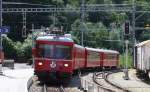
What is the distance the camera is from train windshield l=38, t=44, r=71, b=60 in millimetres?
34875

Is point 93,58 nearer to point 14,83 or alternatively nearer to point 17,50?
point 14,83

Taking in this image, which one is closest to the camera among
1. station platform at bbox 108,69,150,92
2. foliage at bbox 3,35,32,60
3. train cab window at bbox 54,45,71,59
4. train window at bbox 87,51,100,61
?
station platform at bbox 108,69,150,92

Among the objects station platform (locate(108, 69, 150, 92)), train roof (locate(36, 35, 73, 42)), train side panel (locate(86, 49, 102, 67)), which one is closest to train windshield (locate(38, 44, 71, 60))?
train roof (locate(36, 35, 73, 42))

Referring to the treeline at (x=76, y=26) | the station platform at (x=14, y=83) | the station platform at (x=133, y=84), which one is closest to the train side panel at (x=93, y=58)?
the station platform at (x=133, y=84)

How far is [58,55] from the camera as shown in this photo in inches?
1373

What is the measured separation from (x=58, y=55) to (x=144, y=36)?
265ft

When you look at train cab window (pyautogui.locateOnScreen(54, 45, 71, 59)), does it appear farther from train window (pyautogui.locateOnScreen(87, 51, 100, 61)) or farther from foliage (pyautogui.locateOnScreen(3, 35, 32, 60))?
foliage (pyautogui.locateOnScreen(3, 35, 32, 60))

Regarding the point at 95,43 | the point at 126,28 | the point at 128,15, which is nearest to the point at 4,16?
the point at 95,43

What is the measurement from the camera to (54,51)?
115 ft

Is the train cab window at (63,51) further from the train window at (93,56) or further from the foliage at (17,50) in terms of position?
the foliage at (17,50)

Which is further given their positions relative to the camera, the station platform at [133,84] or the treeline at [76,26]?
the treeline at [76,26]

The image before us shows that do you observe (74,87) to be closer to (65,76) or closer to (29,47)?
(65,76)

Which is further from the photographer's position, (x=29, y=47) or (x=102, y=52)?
(x=29, y=47)

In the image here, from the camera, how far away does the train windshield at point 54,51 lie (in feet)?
114
